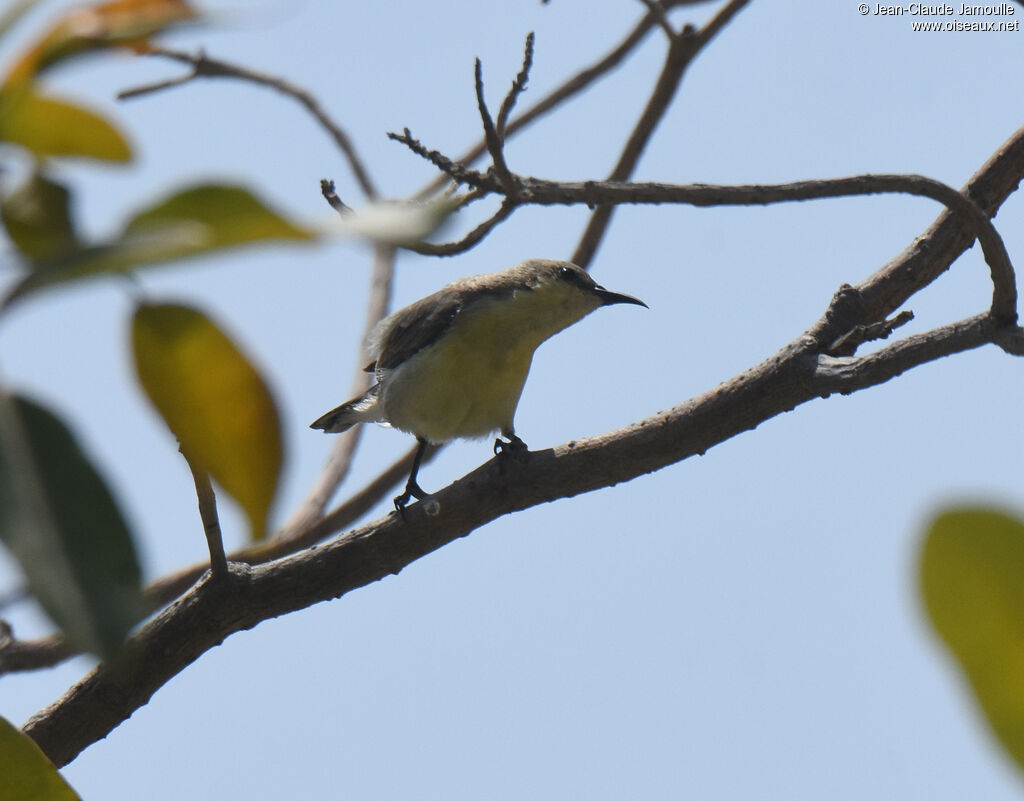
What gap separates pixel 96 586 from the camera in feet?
2.51

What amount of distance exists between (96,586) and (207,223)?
29 centimetres

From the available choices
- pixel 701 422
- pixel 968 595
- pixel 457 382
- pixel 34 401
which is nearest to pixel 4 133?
pixel 34 401

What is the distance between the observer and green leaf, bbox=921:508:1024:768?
2.34 ft

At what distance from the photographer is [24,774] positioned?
1303mm

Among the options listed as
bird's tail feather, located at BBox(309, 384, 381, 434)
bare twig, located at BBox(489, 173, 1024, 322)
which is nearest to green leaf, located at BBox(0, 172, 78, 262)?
bare twig, located at BBox(489, 173, 1024, 322)

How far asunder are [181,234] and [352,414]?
5.88 metres

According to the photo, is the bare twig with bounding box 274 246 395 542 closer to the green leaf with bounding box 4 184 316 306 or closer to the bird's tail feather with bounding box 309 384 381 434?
the bird's tail feather with bounding box 309 384 381 434

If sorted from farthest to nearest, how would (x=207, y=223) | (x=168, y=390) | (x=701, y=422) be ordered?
(x=701, y=422) < (x=168, y=390) < (x=207, y=223)

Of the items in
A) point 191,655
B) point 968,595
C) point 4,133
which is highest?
point 191,655

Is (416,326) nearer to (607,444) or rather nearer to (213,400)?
(607,444)

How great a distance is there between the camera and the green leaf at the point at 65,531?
0.74 metres

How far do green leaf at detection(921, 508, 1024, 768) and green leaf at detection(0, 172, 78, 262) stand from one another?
2.15 feet

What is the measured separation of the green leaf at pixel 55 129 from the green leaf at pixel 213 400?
6.3 inches

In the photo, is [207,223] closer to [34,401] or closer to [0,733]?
[34,401]
